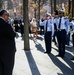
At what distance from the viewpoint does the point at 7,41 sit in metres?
6.43

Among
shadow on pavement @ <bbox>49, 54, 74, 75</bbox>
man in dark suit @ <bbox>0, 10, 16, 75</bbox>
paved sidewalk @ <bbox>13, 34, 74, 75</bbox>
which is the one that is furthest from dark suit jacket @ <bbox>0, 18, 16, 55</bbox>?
shadow on pavement @ <bbox>49, 54, 74, 75</bbox>

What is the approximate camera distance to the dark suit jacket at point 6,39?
637cm

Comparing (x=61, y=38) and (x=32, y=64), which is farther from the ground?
(x=61, y=38)

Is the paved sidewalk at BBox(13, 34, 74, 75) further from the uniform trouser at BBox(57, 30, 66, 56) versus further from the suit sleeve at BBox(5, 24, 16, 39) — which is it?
the suit sleeve at BBox(5, 24, 16, 39)

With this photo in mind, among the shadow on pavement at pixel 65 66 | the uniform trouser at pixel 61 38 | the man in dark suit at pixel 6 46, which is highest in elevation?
the man in dark suit at pixel 6 46

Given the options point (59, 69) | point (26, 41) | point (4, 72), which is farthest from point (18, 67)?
point (26, 41)

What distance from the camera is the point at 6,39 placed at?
643 centimetres

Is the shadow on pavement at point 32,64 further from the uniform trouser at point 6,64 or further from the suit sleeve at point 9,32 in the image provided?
the suit sleeve at point 9,32

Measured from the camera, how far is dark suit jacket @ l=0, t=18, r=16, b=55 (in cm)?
637

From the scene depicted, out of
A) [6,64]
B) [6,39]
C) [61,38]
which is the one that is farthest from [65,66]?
[6,39]

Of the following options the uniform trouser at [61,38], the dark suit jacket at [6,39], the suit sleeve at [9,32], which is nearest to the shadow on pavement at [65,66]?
the uniform trouser at [61,38]

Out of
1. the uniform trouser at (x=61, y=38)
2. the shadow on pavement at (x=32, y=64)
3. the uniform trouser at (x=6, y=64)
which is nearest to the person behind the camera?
the uniform trouser at (x=6, y=64)

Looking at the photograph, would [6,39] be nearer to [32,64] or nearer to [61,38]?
[32,64]

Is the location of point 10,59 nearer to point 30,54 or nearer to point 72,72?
point 72,72
